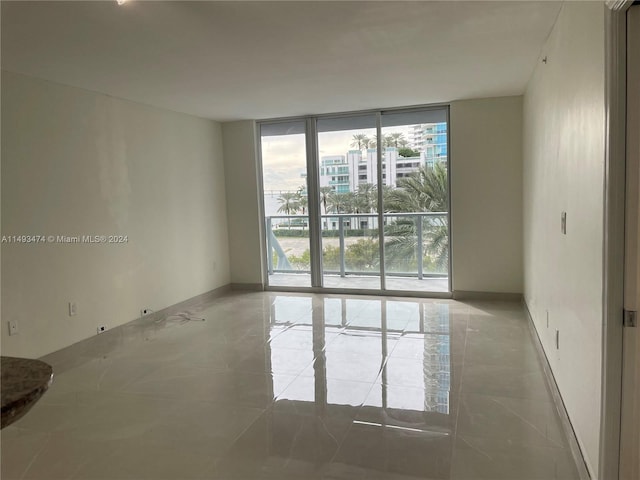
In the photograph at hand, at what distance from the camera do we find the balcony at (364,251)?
5969mm

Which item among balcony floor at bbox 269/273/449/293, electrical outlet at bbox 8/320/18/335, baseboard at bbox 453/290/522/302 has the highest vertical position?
electrical outlet at bbox 8/320/18/335

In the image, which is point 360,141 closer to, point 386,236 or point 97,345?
point 386,236

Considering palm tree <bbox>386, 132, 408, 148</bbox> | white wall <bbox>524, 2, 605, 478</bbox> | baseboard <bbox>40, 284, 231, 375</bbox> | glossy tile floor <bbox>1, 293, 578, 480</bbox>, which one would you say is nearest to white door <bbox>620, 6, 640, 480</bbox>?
white wall <bbox>524, 2, 605, 478</bbox>

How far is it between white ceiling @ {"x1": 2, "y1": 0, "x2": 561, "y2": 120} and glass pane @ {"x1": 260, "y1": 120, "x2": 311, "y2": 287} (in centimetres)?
159

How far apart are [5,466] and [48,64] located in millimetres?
2774

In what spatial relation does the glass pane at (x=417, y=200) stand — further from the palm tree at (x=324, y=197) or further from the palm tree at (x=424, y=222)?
the palm tree at (x=324, y=197)

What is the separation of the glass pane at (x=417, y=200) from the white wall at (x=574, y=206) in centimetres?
201

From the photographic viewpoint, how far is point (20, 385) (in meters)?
1.09

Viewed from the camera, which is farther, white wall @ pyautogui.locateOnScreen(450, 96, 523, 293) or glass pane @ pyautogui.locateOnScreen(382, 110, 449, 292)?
glass pane @ pyautogui.locateOnScreen(382, 110, 449, 292)

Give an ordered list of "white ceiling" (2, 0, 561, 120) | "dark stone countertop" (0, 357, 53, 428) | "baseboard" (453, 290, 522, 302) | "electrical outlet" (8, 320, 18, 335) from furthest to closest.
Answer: "baseboard" (453, 290, 522, 302)
"electrical outlet" (8, 320, 18, 335)
"white ceiling" (2, 0, 561, 120)
"dark stone countertop" (0, 357, 53, 428)

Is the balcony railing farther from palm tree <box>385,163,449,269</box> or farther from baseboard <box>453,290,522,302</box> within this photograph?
baseboard <box>453,290,522,302</box>

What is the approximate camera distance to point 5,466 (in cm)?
240

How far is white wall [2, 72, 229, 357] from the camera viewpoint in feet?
11.9

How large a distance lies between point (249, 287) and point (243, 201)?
1277 millimetres
